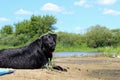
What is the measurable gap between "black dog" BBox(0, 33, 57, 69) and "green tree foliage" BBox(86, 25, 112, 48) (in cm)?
4642

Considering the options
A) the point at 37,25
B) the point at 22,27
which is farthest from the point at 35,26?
the point at 22,27

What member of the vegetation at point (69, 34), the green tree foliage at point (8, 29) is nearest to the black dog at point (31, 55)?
the vegetation at point (69, 34)

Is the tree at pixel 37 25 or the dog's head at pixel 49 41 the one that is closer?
the dog's head at pixel 49 41

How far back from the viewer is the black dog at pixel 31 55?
10422 mm

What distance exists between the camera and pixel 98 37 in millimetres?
61406

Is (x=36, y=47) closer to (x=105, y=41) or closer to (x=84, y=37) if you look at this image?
(x=105, y=41)

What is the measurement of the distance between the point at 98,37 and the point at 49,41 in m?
51.2

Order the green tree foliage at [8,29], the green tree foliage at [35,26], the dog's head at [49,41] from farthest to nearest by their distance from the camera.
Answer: the green tree foliage at [8,29], the green tree foliage at [35,26], the dog's head at [49,41]

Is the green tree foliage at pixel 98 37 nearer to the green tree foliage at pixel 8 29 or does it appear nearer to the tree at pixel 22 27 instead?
the tree at pixel 22 27

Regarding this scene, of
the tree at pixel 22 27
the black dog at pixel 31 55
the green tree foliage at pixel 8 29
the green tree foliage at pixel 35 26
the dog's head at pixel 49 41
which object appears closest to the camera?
the black dog at pixel 31 55

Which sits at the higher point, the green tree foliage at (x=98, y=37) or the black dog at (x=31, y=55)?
the green tree foliage at (x=98, y=37)

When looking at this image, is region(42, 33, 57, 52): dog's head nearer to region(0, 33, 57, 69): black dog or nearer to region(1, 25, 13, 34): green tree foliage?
region(0, 33, 57, 69): black dog

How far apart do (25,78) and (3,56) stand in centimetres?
191

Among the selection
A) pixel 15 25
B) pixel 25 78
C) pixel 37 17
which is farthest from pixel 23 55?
pixel 15 25
